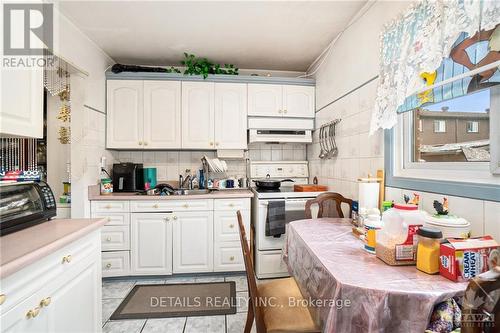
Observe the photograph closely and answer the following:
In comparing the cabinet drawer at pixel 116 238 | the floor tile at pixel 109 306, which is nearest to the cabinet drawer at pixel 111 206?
the cabinet drawer at pixel 116 238

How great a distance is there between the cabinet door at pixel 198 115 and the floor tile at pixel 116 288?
159cm

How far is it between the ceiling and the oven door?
169 centimetres

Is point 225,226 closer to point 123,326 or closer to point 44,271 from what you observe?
point 123,326

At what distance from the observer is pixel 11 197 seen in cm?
116

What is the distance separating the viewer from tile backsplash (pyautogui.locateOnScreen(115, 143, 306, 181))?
309cm

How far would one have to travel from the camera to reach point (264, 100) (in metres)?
2.96

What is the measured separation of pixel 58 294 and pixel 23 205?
50 centimetres

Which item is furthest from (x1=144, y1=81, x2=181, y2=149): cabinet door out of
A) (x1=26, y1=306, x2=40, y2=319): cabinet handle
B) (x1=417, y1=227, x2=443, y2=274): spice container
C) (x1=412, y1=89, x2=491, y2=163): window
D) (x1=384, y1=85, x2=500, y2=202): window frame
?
(x1=417, y1=227, x2=443, y2=274): spice container

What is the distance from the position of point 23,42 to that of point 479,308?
1.98m

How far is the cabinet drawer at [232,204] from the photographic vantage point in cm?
261

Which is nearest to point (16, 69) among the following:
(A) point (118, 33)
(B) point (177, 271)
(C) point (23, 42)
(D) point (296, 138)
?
(C) point (23, 42)

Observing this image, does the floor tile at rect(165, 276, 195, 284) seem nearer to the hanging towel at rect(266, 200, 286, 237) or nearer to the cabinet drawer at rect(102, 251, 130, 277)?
the cabinet drawer at rect(102, 251, 130, 277)

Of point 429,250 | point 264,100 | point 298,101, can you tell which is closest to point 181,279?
point 264,100

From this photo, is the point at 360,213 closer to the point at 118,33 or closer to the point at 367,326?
the point at 367,326
